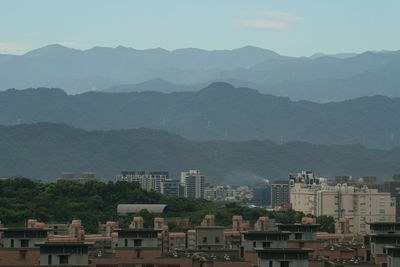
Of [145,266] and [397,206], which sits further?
[397,206]

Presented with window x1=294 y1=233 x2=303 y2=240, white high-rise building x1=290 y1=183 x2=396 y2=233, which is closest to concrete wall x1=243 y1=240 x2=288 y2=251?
window x1=294 y1=233 x2=303 y2=240

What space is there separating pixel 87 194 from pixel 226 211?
46.4 feet

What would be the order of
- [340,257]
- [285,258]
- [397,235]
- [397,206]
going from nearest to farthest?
[285,258]
[397,235]
[340,257]
[397,206]

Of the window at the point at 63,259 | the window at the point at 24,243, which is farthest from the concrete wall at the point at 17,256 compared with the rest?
the window at the point at 63,259

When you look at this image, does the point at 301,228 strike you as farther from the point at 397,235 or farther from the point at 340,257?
the point at 397,235

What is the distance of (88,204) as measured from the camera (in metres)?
142

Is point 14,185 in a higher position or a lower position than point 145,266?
higher

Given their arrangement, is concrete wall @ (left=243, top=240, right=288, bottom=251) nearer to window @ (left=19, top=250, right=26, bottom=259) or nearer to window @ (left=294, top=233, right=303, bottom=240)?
window @ (left=294, top=233, right=303, bottom=240)

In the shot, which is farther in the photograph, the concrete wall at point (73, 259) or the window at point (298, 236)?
the window at point (298, 236)

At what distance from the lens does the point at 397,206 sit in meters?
193

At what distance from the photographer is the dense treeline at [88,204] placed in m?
132

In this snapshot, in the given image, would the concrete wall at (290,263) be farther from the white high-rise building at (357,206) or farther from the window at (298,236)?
the white high-rise building at (357,206)

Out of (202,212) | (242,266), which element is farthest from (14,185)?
(242,266)

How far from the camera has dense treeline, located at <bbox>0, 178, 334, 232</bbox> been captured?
13188 cm
